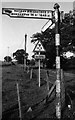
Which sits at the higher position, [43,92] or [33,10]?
[33,10]

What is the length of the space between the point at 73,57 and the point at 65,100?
1544 inches

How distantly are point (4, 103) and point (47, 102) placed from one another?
2030mm

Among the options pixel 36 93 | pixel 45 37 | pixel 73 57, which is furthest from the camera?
pixel 45 37

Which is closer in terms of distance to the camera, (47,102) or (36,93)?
(47,102)

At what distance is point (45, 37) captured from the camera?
6162 cm

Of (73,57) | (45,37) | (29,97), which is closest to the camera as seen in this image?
(29,97)

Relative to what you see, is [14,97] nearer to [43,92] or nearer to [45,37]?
[43,92]

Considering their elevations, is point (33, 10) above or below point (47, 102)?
above

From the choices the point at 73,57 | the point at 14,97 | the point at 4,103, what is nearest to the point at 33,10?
the point at 4,103

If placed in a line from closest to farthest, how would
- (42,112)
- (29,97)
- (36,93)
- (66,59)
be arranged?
(42,112) → (29,97) → (36,93) → (66,59)

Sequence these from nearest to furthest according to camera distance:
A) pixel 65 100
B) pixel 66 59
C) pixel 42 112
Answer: pixel 42 112, pixel 65 100, pixel 66 59

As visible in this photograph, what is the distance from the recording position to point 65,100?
972 cm

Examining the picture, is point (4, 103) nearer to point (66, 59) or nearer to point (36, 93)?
point (36, 93)

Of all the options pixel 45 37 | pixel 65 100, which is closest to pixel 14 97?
pixel 65 100
